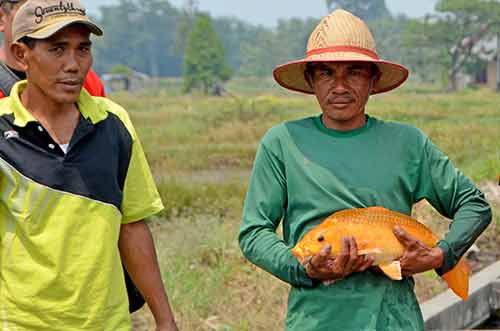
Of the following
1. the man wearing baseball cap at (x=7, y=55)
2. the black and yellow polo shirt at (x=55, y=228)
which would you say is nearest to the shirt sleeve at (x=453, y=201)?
the black and yellow polo shirt at (x=55, y=228)

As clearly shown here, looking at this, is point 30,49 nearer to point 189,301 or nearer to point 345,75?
point 345,75

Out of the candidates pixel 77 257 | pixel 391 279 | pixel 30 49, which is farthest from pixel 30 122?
pixel 391 279

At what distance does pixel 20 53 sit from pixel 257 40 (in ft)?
360

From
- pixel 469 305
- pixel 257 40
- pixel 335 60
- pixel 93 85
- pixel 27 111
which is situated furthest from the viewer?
pixel 257 40

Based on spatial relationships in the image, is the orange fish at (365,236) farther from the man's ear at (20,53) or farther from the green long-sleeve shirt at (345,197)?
the man's ear at (20,53)

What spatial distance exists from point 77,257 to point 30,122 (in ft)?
1.31

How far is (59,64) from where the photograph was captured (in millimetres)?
2725

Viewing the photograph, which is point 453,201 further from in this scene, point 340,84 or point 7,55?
point 7,55

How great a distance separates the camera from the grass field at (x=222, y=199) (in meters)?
6.35

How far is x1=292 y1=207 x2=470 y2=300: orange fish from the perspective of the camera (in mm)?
2662

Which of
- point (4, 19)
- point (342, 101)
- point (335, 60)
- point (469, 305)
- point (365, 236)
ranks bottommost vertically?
point (469, 305)

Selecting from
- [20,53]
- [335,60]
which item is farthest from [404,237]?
[20,53]

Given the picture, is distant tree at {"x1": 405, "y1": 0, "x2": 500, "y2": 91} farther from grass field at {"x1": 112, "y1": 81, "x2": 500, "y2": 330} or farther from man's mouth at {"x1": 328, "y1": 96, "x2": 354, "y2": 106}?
man's mouth at {"x1": 328, "y1": 96, "x2": 354, "y2": 106}

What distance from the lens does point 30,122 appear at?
2.70 m
